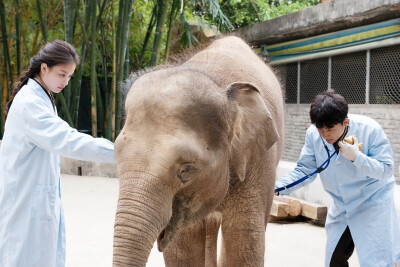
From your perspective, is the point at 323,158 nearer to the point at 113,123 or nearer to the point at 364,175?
the point at 364,175

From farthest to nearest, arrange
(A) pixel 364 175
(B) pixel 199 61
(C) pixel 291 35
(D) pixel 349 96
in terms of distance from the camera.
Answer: (C) pixel 291 35, (D) pixel 349 96, (A) pixel 364 175, (B) pixel 199 61

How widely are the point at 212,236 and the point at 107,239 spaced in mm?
2001

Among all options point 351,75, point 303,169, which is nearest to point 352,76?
point 351,75

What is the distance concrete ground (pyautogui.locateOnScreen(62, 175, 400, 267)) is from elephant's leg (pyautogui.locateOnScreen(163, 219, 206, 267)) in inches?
61.2

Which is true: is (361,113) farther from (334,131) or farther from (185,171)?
(185,171)

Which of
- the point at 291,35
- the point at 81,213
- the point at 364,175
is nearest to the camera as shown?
the point at 364,175

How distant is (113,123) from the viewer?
9344mm

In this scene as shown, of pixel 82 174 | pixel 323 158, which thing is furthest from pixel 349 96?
pixel 323 158

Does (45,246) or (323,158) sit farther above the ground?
(323,158)

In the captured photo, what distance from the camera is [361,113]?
28.5ft

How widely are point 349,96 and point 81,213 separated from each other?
16.4 feet

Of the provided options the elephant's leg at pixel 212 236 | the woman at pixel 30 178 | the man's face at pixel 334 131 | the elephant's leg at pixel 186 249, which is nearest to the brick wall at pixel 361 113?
the elephant's leg at pixel 212 236

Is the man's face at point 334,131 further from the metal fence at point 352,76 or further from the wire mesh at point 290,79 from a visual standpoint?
the wire mesh at point 290,79

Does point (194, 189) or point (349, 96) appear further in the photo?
point (349, 96)
